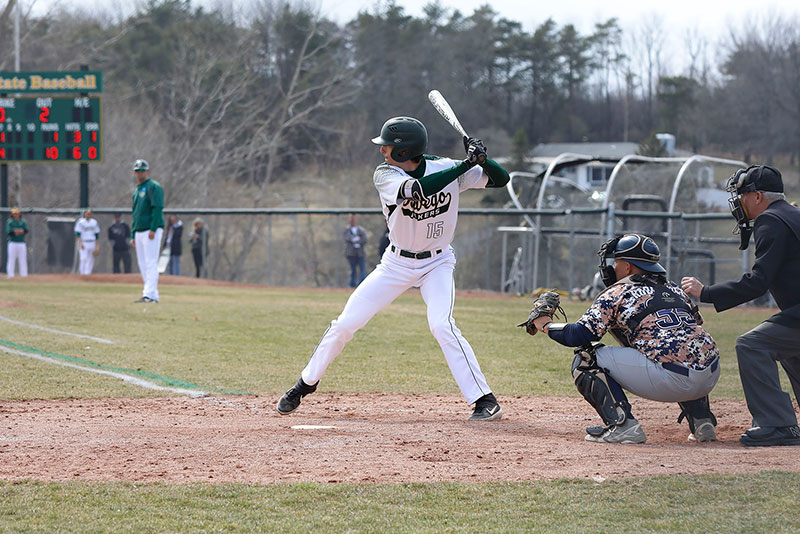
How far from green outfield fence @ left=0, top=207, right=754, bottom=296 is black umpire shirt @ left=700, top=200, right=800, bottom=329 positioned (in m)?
9.17

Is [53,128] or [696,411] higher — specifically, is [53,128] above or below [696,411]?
above

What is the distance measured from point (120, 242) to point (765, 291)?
20.5 m

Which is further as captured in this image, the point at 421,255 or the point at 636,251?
the point at 421,255

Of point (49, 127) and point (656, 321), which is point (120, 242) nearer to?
point (49, 127)

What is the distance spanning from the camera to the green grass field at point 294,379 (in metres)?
4.03

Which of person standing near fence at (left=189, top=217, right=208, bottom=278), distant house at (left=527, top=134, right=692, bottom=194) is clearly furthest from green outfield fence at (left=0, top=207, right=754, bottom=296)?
distant house at (left=527, top=134, right=692, bottom=194)

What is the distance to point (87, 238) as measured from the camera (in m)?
22.6

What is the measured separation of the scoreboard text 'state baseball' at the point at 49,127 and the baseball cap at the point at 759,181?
19.0 m

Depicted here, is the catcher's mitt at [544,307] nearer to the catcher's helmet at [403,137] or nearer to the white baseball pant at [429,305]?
the white baseball pant at [429,305]

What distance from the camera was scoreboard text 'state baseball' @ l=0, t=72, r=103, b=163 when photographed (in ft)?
72.9

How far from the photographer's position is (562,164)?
22.8m

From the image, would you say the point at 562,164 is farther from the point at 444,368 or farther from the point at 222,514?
the point at 222,514

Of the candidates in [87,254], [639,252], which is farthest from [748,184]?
[87,254]

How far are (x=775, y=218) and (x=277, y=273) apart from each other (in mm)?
23610
